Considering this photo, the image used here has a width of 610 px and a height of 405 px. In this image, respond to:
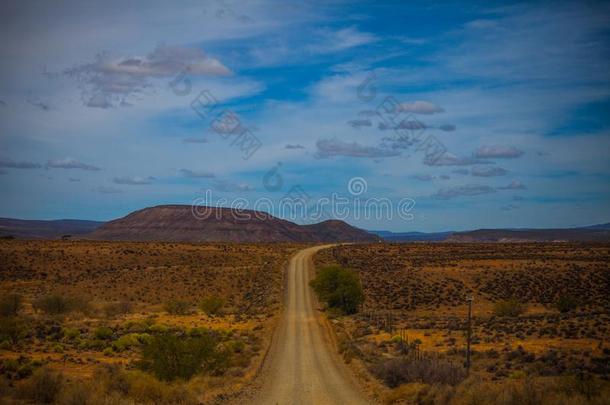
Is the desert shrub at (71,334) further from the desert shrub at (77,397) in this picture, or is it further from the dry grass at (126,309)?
the desert shrub at (77,397)

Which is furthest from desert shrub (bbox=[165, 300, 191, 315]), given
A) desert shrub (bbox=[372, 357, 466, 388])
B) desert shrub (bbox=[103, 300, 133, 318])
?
desert shrub (bbox=[372, 357, 466, 388])

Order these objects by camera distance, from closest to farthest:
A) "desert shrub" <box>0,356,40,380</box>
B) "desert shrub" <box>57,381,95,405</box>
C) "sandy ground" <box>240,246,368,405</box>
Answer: "desert shrub" <box>57,381,95,405</box> < "sandy ground" <box>240,246,368,405</box> < "desert shrub" <box>0,356,40,380</box>

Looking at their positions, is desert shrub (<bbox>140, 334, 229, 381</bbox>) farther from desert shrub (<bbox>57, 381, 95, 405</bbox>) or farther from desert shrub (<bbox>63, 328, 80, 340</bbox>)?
desert shrub (<bbox>63, 328, 80, 340</bbox>)

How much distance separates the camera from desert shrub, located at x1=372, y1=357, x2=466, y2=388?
69.2 ft

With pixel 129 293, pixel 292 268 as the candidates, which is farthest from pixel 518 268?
pixel 129 293

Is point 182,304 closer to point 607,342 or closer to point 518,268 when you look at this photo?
point 607,342

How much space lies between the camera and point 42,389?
1745cm

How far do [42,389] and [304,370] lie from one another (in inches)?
473

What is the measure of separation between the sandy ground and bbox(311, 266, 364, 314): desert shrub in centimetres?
499

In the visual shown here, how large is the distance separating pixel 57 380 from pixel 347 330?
996 inches

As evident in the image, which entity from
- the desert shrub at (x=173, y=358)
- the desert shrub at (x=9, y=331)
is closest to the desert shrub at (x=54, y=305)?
the desert shrub at (x=9, y=331)

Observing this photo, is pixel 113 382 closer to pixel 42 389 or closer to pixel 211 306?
pixel 42 389

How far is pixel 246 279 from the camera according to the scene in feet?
239

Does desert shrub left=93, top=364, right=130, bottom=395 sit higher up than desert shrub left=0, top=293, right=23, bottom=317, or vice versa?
desert shrub left=93, top=364, right=130, bottom=395
